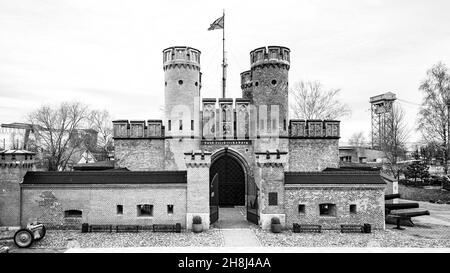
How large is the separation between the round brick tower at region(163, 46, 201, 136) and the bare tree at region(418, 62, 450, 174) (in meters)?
19.1

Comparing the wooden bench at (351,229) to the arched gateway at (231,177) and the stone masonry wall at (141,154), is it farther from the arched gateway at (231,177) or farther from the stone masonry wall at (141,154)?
the stone masonry wall at (141,154)

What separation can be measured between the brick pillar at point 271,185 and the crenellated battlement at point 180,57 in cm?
780

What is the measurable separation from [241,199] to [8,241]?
1231 cm

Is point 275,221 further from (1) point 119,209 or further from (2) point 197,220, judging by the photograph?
(1) point 119,209

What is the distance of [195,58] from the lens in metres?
18.2

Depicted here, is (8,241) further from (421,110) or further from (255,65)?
(421,110)

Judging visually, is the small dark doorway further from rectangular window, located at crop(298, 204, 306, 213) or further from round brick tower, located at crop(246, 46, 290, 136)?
rectangular window, located at crop(298, 204, 306, 213)

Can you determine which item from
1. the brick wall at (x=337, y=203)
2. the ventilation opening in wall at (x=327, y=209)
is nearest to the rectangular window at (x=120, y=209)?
the brick wall at (x=337, y=203)

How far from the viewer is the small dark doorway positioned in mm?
18594

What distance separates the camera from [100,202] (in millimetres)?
13992

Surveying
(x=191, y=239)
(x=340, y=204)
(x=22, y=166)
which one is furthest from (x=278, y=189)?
(x=22, y=166)

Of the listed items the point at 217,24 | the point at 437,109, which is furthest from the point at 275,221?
the point at 437,109

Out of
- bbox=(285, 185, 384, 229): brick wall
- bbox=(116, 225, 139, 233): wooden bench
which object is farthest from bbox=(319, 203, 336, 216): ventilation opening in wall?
bbox=(116, 225, 139, 233): wooden bench

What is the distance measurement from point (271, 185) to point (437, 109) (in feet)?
58.7
